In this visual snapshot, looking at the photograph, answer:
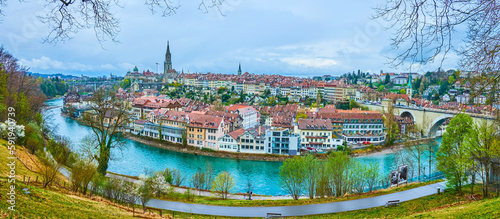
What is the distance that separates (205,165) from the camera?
47.4ft

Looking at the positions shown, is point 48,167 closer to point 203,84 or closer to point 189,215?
point 189,215

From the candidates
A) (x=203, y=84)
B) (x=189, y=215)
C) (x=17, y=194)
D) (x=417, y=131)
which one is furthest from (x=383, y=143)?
(x=203, y=84)

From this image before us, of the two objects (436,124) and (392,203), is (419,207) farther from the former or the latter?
(436,124)

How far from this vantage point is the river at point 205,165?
467 inches

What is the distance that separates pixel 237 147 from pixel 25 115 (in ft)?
30.7

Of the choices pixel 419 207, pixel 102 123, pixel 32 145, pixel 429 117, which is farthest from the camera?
pixel 429 117

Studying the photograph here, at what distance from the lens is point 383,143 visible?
19.8 m

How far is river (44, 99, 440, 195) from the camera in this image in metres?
11.9

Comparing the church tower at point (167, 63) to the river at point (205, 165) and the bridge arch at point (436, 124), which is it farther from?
the bridge arch at point (436, 124)

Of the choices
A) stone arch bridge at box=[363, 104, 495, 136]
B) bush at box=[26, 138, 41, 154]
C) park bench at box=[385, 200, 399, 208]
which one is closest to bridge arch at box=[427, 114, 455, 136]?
stone arch bridge at box=[363, 104, 495, 136]

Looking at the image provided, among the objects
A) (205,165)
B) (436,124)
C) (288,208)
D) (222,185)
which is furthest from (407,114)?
(288,208)

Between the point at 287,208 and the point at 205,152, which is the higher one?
the point at 287,208

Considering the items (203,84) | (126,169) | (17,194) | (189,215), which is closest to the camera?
(17,194)

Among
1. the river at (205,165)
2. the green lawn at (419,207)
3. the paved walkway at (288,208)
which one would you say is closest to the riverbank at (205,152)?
the river at (205,165)
